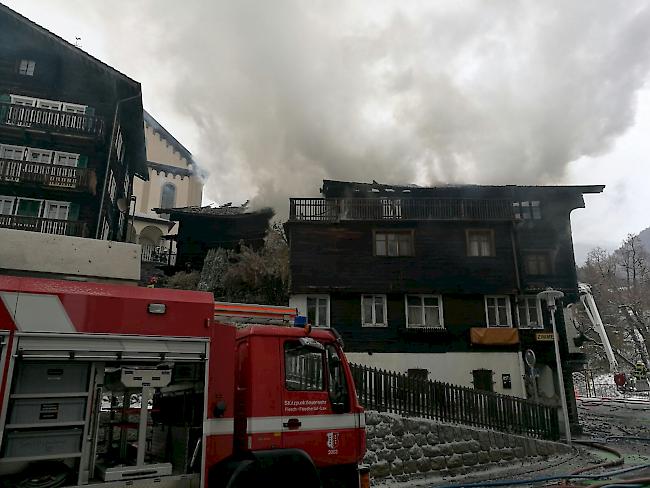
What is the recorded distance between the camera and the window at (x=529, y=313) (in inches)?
923

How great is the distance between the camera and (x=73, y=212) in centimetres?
2352

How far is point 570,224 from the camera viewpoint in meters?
26.6

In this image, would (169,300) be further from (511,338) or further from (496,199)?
(496,199)

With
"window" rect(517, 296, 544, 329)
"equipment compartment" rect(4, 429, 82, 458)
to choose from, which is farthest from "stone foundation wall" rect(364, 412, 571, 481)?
"window" rect(517, 296, 544, 329)

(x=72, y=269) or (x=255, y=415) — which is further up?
(x=72, y=269)

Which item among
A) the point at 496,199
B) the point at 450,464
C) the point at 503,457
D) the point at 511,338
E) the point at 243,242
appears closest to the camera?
the point at 450,464

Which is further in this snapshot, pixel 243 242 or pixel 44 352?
pixel 243 242

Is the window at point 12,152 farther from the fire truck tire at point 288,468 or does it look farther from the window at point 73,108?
the fire truck tire at point 288,468

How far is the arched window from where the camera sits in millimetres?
47672

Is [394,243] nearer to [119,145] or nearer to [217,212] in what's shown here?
[217,212]

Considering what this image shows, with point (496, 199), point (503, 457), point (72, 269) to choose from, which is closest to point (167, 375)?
point (72, 269)

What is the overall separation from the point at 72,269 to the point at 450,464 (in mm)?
10363

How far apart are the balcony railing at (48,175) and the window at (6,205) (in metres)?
1.06

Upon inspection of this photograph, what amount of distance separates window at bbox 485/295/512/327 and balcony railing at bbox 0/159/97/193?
Answer: 2109 centimetres
